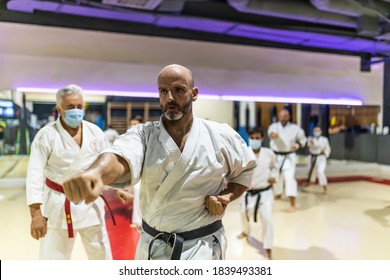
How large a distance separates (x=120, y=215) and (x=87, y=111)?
121cm

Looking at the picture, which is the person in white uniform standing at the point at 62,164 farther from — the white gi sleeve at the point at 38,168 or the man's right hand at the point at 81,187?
the man's right hand at the point at 81,187

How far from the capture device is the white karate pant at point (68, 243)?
60.0 inches

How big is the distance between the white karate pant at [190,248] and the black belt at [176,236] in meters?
0.01

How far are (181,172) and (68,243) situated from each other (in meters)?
0.91

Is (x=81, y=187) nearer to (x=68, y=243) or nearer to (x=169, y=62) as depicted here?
(x=68, y=243)

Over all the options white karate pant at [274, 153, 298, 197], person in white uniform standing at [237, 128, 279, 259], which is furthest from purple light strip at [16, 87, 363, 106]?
white karate pant at [274, 153, 298, 197]

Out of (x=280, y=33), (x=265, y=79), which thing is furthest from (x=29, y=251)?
(x=280, y=33)

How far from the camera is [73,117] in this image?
58.3 inches

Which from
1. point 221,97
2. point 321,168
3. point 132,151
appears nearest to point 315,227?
point 321,168

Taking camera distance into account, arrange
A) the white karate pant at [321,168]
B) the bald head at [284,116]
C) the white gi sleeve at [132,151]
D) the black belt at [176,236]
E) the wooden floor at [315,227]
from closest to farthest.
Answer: the white gi sleeve at [132,151] < the black belt at [176,236] < the wooden floor at [315,227] < the bald head at [284,116] < the white karate pant at [321,168]

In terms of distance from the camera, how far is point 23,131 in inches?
86.5

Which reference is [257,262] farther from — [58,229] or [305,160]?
[305,160]

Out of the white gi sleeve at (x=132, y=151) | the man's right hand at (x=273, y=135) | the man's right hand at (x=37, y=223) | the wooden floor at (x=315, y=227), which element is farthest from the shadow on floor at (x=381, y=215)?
the man's right hand at (x=37, y=223)

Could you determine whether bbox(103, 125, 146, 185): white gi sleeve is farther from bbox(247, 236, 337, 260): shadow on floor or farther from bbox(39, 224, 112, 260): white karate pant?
bbox(247, 236, 337, 260): shadow on floor
